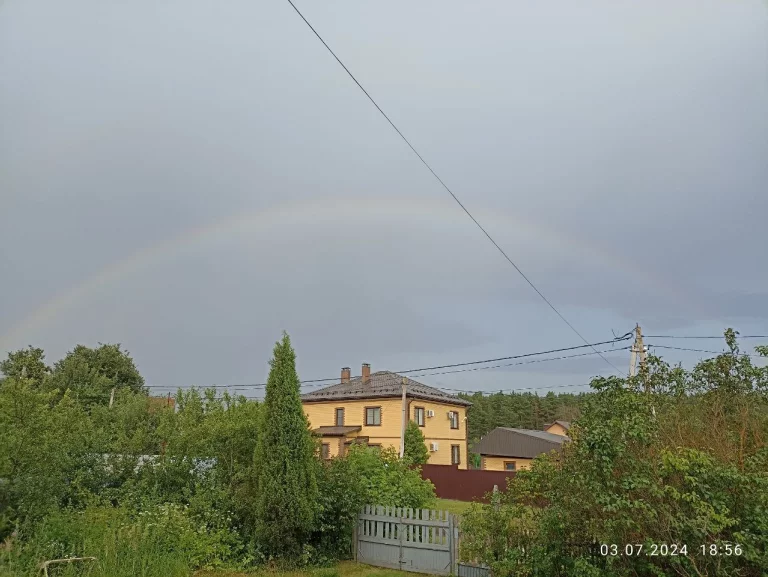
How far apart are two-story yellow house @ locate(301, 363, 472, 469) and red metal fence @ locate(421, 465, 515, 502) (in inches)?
253

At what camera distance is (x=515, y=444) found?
127 ft

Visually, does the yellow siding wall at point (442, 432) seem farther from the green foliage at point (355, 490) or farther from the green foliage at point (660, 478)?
the green foliage at point (660, 478)

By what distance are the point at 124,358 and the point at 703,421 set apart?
3937 centimetres

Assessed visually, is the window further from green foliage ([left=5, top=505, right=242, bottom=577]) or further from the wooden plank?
green foliage ([left=5, top=505, right=242, bottom=577])

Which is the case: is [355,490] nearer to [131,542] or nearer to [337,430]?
[131,542]

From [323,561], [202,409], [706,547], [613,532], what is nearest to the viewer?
[706,547]

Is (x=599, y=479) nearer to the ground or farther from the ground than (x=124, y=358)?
nearer to the ground

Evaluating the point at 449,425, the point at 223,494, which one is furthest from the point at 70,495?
the point at 449,425

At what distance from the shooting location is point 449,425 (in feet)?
117

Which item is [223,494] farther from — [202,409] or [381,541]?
[381,541]

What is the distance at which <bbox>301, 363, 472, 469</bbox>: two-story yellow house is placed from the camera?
3156 cm

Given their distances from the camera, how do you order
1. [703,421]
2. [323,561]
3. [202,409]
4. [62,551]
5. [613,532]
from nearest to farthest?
[613,532] → [703,421] → [62,551] → [323,561] → [202,409]

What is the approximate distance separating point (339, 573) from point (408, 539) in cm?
129

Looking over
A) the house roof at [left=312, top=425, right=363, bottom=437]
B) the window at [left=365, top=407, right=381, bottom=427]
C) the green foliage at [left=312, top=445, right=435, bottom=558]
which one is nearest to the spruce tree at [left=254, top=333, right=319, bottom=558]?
the green foliage at [left=312, top=445, right=435, bottom=558]
